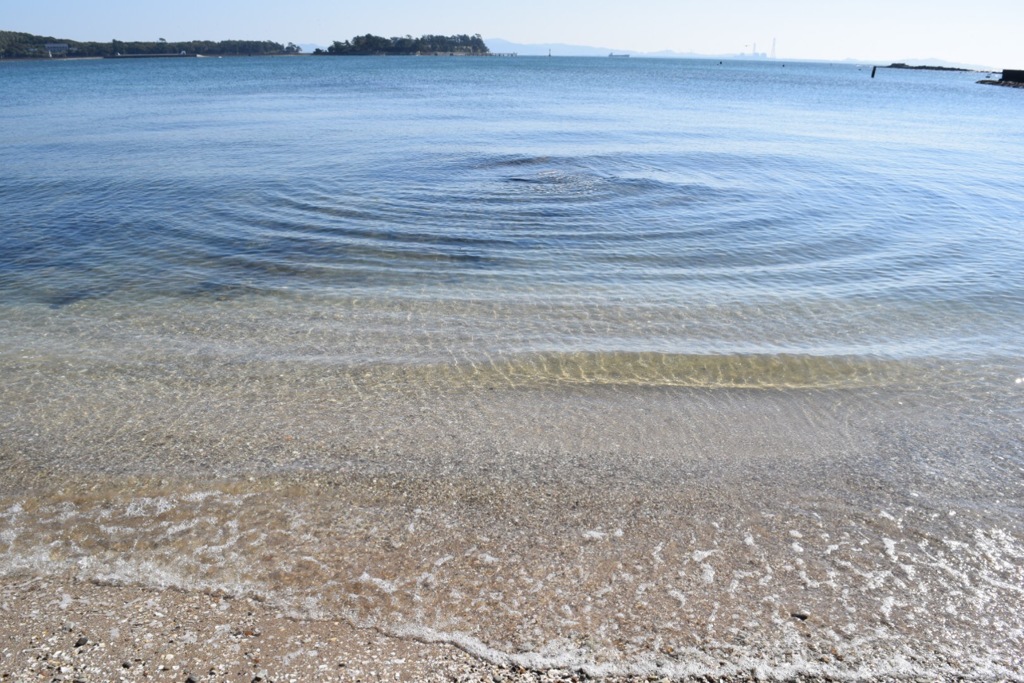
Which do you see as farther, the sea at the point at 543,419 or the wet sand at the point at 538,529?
the sea at the point at 543,419

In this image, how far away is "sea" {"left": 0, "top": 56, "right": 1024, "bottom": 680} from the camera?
4363 millimetres

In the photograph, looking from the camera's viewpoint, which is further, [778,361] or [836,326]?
[836,326]

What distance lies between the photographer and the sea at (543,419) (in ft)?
14.3

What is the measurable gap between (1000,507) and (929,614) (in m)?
1.73

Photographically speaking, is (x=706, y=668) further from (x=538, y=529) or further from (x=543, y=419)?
(x=543, y=419)

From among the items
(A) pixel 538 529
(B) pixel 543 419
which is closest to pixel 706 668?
(A) pixel 538 529

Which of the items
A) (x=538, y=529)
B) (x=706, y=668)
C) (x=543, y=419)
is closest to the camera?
(x=706, y=668)

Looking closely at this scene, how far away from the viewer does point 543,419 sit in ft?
22.2

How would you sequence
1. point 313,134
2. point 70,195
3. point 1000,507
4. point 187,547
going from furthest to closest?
point 313,134 → point 70,195 → point 1000,507 → point 187,547

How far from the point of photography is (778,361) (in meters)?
8.05

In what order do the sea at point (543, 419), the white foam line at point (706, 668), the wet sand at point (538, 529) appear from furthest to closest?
the sea at point (543, 419) → the wet sand at point (538, 529) → the white foam line at point (706, 668)

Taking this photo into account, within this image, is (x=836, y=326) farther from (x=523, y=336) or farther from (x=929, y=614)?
(x=929, y=614)

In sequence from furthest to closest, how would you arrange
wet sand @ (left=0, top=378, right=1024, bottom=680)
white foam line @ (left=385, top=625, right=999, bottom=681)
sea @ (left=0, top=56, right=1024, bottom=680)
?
1. sea @ (left=0, top=56, right=1024, bottom=680)
2. wet sand @ (left=0, top=378, right=1024, bottom=680)
3. white foam line @ (left=385, top=625, right=999, bottom=681)

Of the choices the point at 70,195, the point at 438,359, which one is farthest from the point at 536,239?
the point at 70,195
